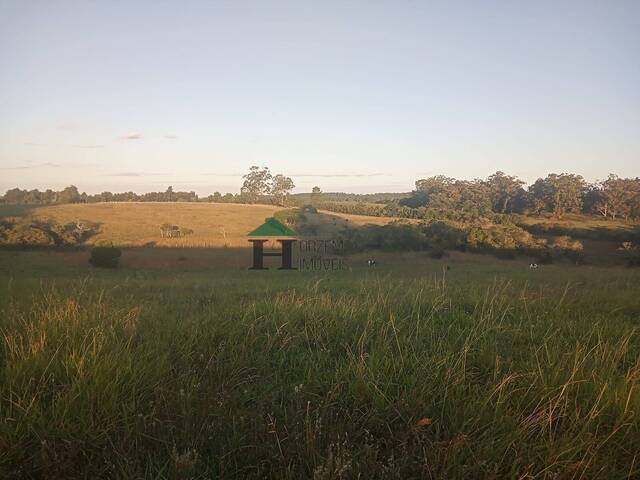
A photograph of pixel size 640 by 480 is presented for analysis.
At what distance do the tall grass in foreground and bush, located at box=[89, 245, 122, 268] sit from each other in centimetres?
1676

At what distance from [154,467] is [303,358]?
5.44 ft

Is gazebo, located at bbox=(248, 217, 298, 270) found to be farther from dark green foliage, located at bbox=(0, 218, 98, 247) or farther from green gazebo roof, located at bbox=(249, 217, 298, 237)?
dark green foliage, located at bbox=(0, 218, 98, 247)

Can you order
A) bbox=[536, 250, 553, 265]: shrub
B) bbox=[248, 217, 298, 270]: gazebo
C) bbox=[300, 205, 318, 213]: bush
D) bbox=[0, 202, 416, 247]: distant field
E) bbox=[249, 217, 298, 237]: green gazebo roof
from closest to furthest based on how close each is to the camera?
bbox=[248, 217, 298, 270]: gazebo < bbox=[249, 217, 298, 237]: green gazebo roof < bbox=[536, 250, 553, 265]: shrub < bbox=[0, 202, 416, 247]: distant field < bbox=[300, 205, 318, 213]: bush

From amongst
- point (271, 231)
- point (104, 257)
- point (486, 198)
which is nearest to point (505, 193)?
point (486, 198)

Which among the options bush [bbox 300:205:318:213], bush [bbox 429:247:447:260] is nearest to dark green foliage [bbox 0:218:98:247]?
bush [bbox 300:205:318:213]

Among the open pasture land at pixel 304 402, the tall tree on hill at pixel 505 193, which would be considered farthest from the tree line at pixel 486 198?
the open pasture land at pixel 304 402

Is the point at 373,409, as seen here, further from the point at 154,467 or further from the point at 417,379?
the point at 154,467

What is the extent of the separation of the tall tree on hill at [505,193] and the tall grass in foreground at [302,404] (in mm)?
34598

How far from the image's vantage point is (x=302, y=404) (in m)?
3.18

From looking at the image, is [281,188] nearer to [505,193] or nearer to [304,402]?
[505,193]

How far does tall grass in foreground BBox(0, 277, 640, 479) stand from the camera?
257 cm

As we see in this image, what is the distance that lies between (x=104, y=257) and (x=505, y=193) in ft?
104

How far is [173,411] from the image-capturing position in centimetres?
305

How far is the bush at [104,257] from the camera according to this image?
19.9m
